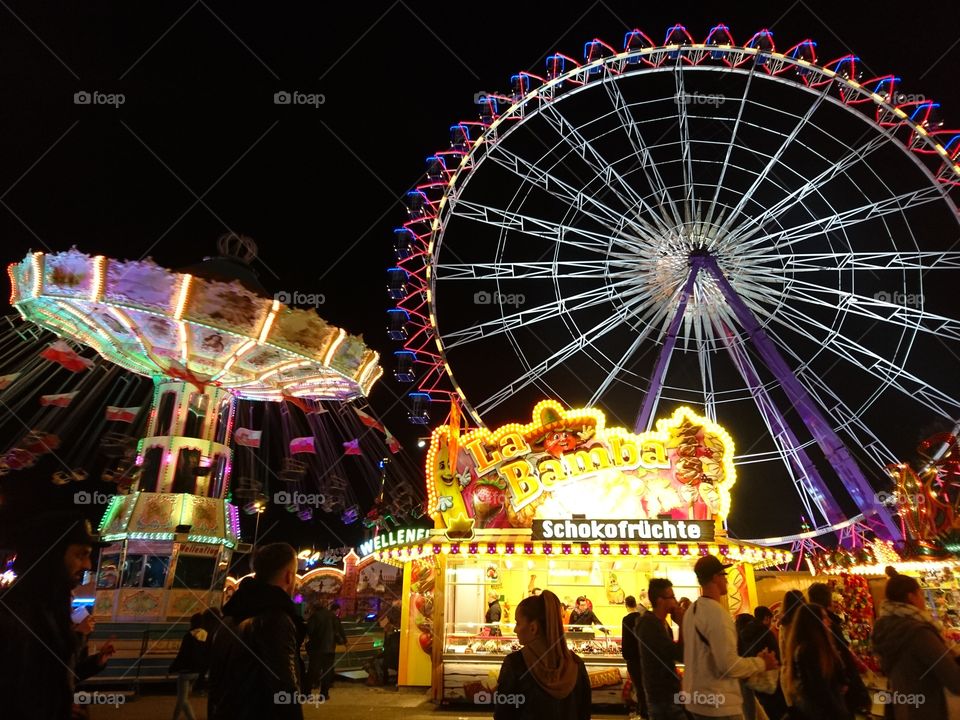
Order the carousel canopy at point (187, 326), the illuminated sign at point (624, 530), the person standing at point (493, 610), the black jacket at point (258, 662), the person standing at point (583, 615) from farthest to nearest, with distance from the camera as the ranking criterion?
the person standing at point (493, 610) → the carousel canopy at point (187, 326) → the person standing at point (583, 615) → the illuminated sign at point (624, 530) → the black jacket at point (258, 662)

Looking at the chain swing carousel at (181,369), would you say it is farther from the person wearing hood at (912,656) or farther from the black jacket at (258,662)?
the person wearing hood at (912,656)

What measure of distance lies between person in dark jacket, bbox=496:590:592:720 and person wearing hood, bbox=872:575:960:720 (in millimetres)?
1948

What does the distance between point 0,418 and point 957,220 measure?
31.3 m

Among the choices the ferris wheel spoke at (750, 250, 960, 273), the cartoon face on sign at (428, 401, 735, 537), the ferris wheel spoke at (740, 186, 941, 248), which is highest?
the ferris wheel spoke at (740, 186, 941, 248)

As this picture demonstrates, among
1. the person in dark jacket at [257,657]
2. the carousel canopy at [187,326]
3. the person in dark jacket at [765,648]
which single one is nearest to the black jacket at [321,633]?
the carousel canopy at [187,326]

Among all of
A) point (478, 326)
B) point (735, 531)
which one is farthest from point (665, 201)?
point (735, 531)

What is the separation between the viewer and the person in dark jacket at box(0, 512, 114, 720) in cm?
280

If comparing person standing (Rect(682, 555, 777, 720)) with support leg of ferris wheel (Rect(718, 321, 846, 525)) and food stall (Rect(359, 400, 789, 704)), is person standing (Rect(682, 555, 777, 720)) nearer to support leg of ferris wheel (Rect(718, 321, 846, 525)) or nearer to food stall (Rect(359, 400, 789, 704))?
food stall (Rect(359, 400, 789, 704))

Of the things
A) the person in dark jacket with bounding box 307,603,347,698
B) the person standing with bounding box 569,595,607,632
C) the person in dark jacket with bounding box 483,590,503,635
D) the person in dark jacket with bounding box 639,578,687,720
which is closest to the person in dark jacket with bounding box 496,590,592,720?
the person in dark jacket with bounding box 639,578,687,720

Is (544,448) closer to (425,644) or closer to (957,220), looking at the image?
(425,644)

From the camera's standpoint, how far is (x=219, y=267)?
1820cm

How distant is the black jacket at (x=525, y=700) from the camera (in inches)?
127

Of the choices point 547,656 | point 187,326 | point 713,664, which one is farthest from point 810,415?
point 187,326

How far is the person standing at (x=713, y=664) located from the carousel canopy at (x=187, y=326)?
12.4 m
